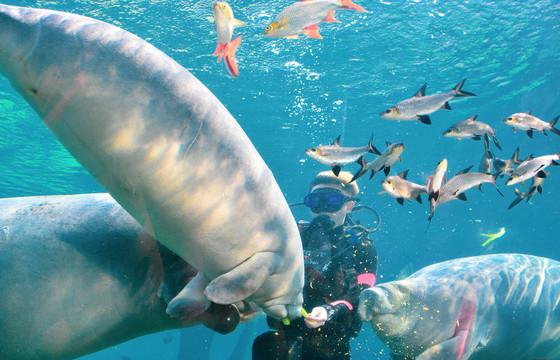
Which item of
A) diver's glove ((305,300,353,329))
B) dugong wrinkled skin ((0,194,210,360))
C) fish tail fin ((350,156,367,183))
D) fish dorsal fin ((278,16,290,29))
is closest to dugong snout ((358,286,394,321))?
diver's glove ((305,300,353,329))

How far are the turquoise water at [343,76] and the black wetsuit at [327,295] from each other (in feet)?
21.9

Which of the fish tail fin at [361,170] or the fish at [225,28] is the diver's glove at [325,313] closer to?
the fish tail fin at [361,170]

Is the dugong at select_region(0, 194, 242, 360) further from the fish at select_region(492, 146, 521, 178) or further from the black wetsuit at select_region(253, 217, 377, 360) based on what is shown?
the fish at select_region(492, 146, 521, 178)

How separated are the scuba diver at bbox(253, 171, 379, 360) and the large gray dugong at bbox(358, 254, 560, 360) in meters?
0.43

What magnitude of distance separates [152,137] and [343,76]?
50.1ft

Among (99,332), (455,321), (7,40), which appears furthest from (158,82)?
(455,321)

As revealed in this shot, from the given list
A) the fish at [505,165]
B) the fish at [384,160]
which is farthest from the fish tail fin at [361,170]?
the fish at [505,165]

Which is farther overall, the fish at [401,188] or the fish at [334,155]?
the fish at [334,155]

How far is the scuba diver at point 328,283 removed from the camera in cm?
348

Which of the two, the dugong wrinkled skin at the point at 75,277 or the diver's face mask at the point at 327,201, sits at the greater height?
the dugong wrinkled skin at the point at 75,277

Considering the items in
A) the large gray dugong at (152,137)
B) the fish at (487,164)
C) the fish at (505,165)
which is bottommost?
the fish at (505,165)

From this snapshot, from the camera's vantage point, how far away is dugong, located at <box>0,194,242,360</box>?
2174 mm

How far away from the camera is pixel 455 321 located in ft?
16.2

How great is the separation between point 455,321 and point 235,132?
484 centimetres
